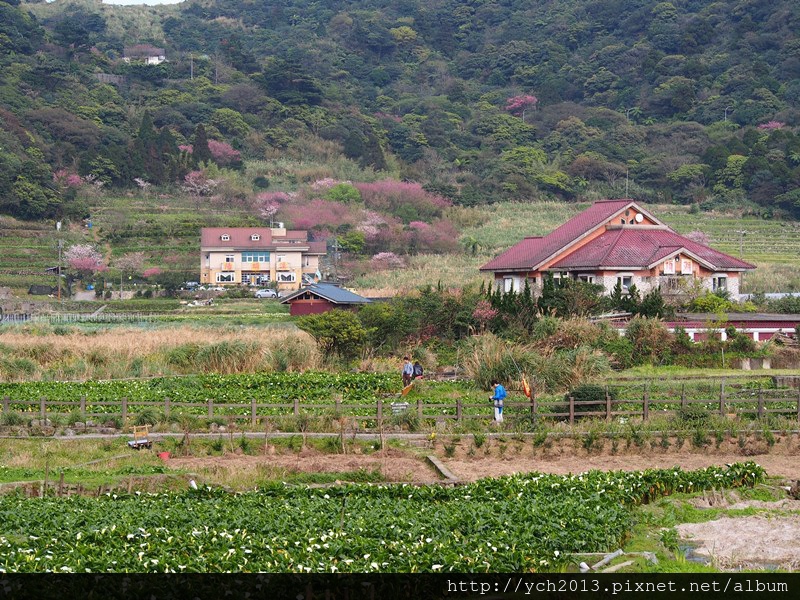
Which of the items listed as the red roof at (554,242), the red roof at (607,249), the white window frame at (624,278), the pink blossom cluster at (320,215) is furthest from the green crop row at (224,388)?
the pink blossom cluster at (320,215)

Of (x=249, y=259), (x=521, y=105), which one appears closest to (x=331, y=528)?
(x=249, y=259)

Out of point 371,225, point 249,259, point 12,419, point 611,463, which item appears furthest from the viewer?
point 371,225

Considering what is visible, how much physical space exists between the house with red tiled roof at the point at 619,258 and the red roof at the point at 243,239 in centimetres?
2469

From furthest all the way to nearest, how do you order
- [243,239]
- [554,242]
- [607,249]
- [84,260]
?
[243,239] → [84,260] → [554,242] → [607,249]

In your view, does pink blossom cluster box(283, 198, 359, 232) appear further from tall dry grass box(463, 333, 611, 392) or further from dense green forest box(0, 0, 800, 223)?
tall dry grass box(463, 333, 611, 392)

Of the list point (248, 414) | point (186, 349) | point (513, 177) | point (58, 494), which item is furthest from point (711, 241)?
point (58, 494)

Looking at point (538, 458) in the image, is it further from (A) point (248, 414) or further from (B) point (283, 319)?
(B) point (283, 319)

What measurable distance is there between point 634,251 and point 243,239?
3241 centimetres

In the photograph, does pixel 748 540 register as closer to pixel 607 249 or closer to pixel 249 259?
pixel 607 249

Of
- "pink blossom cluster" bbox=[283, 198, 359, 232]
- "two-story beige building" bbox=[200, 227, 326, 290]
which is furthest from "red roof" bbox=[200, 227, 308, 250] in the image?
"pink blossom cluster" bbox=[283, 198, 359, 232]

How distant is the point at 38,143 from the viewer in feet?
305

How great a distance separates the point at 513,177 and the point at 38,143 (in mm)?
40858

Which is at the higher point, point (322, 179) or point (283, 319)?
point (322, 179)

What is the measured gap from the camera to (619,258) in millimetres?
47156
